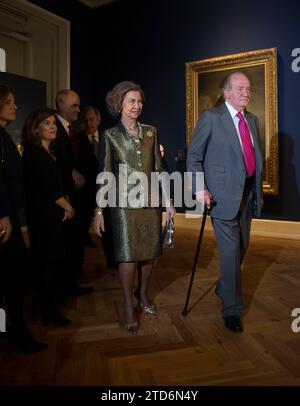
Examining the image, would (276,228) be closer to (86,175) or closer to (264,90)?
(264,90)

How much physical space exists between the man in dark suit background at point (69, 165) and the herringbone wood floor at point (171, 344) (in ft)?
0.70

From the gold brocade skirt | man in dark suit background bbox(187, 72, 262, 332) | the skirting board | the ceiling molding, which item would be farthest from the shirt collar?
the ceiling molding

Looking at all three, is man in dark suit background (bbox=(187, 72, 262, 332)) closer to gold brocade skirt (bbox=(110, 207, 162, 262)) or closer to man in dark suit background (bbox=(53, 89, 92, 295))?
gold brocade skirt (bbox=(110, 207, 162, 262))

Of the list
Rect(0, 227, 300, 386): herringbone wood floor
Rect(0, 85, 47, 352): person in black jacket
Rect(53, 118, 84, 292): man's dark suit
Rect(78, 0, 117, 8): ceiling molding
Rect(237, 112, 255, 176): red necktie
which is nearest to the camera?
Rect(0, 227, 300, 386): herringbone wood floor

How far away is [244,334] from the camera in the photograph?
7.48 ft

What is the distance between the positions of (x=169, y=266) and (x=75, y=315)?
1.50m

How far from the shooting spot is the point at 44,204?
2.40 meters

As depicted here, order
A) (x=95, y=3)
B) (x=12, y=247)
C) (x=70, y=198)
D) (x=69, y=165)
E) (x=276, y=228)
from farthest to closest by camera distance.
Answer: (x=95, y=3) < (x=276, y=228) < (x=70, y=198) < (x=69, y=165) < (x=12, y=247)

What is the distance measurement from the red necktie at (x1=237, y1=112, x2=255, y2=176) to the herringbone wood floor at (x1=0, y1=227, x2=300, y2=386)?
3.23ft

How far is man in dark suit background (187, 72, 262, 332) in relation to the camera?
236 cm

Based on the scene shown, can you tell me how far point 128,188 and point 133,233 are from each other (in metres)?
0.27

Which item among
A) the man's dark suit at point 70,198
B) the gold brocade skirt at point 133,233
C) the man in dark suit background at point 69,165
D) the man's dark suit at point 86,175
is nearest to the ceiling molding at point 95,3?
the man's dark suit at point 86,175

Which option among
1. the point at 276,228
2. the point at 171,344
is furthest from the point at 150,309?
the point at 276,228

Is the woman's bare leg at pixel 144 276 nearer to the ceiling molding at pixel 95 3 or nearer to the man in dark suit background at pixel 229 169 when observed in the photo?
the man in dark suit background at pixel 229 169
